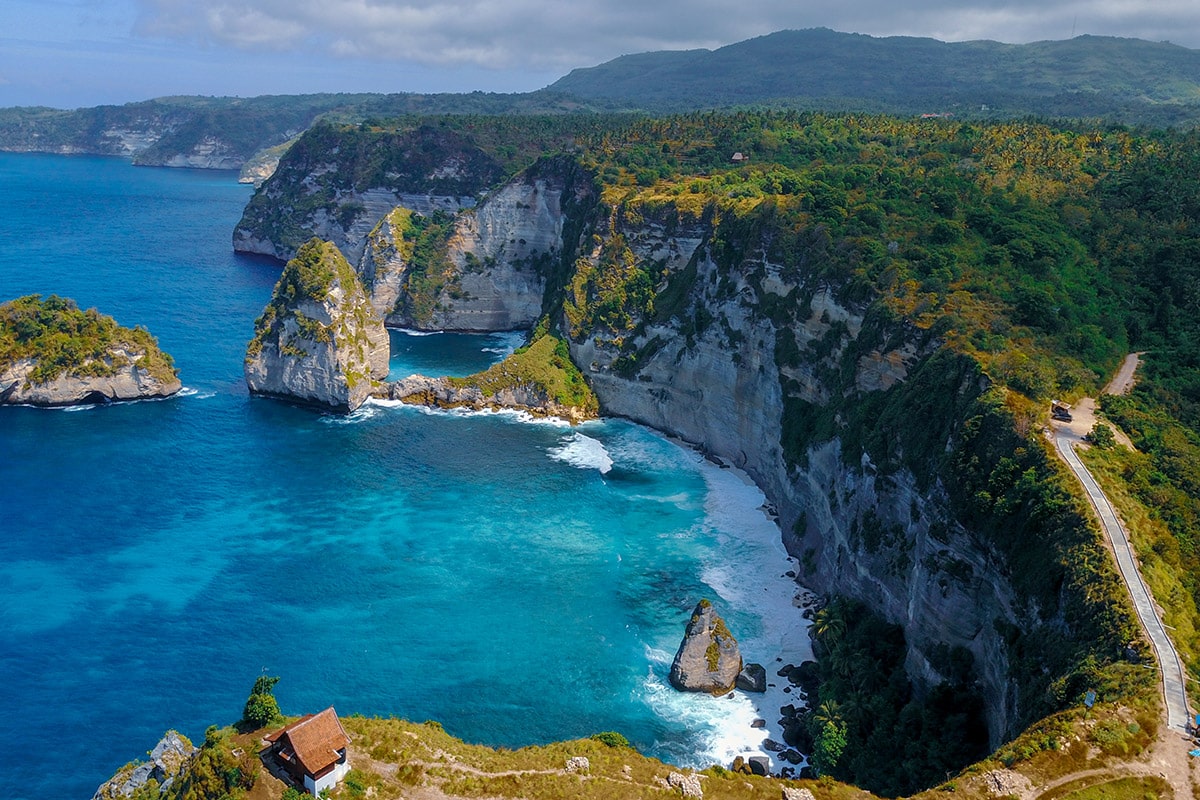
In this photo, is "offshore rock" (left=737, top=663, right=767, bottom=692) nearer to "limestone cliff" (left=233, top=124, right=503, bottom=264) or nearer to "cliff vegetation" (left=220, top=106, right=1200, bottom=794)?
"cliff vegetation" (left=220, top=106, right=1200, bottom=794)

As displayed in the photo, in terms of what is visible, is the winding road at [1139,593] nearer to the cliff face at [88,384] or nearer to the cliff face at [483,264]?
the cliff face at [483,264]

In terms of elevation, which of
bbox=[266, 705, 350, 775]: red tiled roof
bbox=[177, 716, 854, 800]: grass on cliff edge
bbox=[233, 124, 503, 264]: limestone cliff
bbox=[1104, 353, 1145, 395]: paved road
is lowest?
bbox=[177, 716, 854, 800]: grass on cliff edge

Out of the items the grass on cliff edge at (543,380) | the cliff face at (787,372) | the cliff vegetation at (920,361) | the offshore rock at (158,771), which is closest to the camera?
the offshore rock at (158,771)

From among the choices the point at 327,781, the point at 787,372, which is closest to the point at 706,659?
the point at 327,781

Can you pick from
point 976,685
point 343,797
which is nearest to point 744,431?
point 976,685

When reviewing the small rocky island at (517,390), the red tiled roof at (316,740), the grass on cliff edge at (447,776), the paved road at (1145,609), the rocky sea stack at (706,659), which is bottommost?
the rocky sea stack at (706,659)

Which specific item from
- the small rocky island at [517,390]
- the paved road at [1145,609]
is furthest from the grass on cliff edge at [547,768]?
the small rocky island at [517,390]

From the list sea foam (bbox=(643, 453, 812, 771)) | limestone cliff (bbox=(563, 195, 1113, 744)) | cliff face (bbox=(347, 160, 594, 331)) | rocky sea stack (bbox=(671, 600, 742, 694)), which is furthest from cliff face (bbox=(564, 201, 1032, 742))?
cliff face (bbox=(347, 160, 594, 331))
